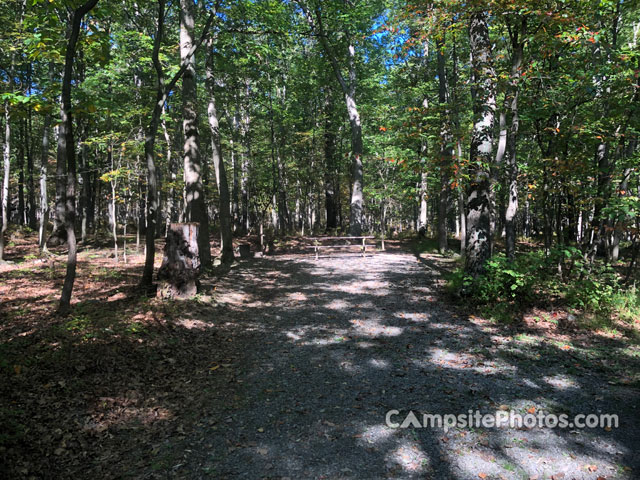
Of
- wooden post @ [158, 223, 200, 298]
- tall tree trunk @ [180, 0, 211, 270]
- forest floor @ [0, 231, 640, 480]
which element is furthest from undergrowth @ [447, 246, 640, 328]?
tall tree trunk @ [180, 0, 211, 270]

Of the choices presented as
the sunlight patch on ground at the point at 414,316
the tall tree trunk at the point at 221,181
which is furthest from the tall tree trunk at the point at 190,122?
the sunlight patch on ground at the point at 414,316

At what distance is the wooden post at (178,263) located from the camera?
7.54 meters

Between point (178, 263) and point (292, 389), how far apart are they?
4357 mm

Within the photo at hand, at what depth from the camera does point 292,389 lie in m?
4.53

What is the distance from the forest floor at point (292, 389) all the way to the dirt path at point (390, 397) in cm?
2

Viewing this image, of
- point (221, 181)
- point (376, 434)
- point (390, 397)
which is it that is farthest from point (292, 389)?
point (221, 181)

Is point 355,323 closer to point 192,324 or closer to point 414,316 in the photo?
point 414,316

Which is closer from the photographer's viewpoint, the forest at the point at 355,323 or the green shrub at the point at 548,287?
the forest at the point at 355,323

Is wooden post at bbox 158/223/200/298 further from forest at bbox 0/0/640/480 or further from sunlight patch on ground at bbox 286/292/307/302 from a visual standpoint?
sunlight patch on ground at bbox 286/292/307/302

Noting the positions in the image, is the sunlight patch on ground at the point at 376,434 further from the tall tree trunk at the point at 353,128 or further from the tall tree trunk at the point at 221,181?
the tall tree trunk at the point at 353,128

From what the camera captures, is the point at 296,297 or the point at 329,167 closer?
the point at 296,297

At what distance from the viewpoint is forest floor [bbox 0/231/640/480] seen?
10.0 ft

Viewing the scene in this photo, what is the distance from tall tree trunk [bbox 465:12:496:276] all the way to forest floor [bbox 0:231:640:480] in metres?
1.57

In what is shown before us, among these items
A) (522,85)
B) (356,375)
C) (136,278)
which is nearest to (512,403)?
(356,375)
